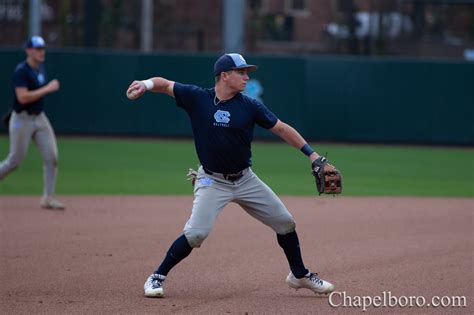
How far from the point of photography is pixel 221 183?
23.3ft

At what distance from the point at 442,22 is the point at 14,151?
15.9 meters

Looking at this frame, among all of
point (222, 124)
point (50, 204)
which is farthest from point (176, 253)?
point (50, 204)

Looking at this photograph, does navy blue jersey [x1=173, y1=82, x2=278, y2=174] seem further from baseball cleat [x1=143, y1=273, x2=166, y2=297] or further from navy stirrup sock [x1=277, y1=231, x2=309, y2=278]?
baseball cleat [x1=143, y1=273, x2=166, y2=297]

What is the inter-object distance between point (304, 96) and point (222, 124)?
14590 mm

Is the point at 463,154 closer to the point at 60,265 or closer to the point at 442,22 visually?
the point at 442,22

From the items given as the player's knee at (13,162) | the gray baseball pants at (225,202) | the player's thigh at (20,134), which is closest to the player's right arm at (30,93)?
the player's thigh at (20,134)

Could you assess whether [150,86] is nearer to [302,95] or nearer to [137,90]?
[137,90]

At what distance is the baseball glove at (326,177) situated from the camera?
22.8 feet

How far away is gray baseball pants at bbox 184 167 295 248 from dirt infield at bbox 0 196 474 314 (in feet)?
1.72

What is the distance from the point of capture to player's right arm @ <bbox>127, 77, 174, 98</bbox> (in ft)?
22.1

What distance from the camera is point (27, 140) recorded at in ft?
37.5

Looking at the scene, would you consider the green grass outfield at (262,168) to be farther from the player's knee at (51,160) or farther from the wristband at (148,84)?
the wristband at (148,84)

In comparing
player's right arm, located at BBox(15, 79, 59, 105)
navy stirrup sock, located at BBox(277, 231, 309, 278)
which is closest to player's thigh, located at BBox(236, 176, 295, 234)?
navy stirrup sock, located at BBox(277, 231, 309, 278)

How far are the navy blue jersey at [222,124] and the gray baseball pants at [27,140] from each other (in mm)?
4820
